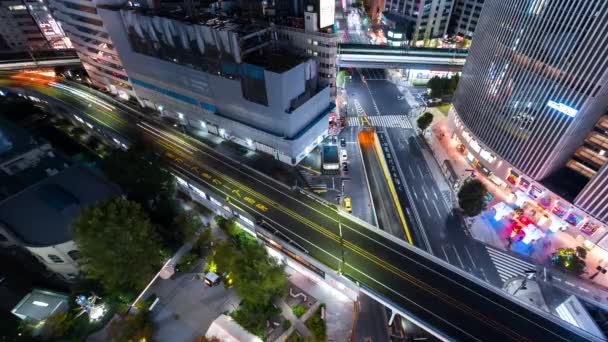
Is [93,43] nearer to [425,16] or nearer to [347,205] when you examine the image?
[347,205]

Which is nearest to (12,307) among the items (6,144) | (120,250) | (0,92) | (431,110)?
(120,250)

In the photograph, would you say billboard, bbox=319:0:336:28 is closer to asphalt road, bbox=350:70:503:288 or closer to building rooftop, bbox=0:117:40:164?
asphalt road, bbox=350:70:503:288

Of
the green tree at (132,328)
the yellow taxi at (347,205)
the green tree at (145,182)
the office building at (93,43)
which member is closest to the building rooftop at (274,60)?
the green tree at (145,182)

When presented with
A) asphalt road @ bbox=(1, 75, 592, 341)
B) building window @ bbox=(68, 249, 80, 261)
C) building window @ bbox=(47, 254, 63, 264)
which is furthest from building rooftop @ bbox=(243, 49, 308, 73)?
Answer: building window @ bbox=(47, 254, 63, 264)

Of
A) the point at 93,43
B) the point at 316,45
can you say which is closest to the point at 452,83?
the point at 316,45

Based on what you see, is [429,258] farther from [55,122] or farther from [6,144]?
[55,122]

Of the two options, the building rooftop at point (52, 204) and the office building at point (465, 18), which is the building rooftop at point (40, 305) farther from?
the office building at point (465, 18)
